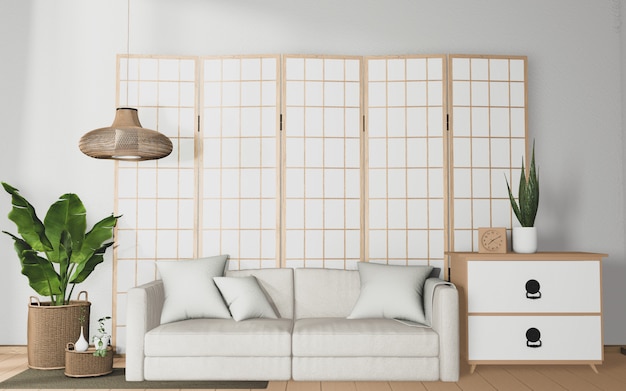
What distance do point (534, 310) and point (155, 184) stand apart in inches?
119

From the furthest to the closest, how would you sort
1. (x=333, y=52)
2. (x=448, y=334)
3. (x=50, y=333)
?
1. (x=333, y=52)
2. (x=50, y=333)
3. (x=448, y=334)

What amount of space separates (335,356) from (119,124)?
7.17ft

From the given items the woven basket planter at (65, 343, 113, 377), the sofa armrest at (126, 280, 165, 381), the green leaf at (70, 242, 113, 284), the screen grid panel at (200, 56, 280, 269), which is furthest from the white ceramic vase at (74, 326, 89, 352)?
the screen grid panel at (200, 56, 280, 269)

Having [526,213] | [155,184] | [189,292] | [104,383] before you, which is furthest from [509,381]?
[155,184]

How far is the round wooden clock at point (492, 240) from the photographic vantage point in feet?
13.9

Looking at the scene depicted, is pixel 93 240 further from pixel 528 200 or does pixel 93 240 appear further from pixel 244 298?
pixel 528 200

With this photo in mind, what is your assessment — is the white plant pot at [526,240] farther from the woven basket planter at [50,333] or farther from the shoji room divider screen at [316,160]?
the woven basket planter at [50,333]

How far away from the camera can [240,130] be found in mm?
4707

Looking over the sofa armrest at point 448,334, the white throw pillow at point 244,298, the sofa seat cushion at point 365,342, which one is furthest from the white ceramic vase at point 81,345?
the sofa armrest at point 448,334

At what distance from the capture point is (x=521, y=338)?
4.04 meters

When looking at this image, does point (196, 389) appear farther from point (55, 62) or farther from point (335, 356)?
point (55, 62)

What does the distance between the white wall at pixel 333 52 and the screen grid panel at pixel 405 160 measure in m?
0.29

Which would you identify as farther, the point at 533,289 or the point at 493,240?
the point at 493,240

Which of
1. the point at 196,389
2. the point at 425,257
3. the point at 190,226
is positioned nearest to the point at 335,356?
the point at 196,389
